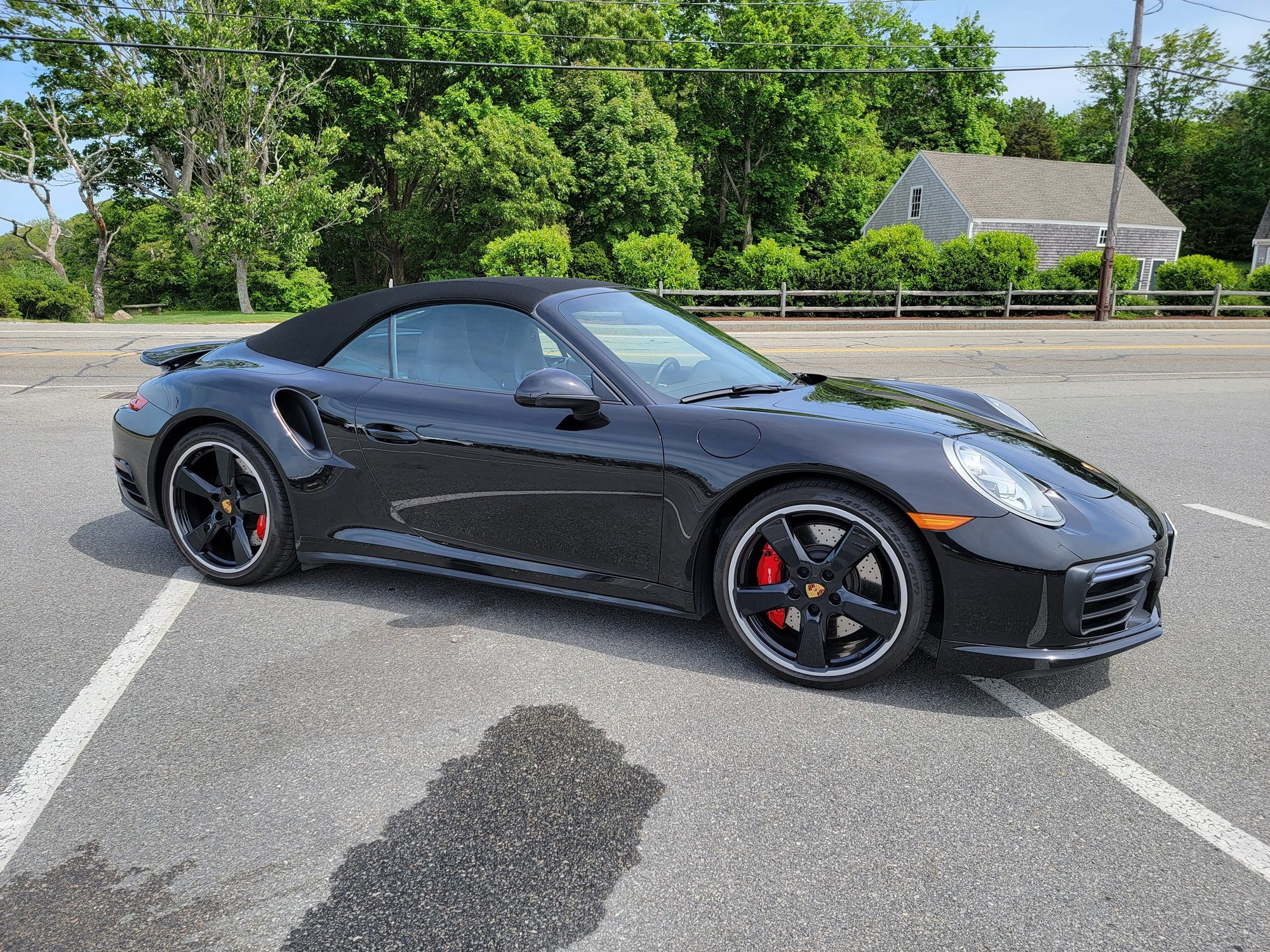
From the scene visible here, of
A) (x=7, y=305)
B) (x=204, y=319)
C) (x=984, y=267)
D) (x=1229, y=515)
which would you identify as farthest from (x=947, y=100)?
(x=1229, y=515)

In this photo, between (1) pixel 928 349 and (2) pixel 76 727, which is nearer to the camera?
(2) pixel 76 727

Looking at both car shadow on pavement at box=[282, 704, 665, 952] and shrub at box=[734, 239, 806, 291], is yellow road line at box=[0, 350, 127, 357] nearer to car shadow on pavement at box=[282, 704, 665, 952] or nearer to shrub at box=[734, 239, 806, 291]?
car shadow on pavement at box=[282, 704, 665, 952]

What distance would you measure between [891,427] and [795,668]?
89 cm

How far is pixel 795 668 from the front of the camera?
3107 millimetres

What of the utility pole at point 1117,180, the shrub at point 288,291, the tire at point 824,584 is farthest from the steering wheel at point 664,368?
the shrub at point 288,291

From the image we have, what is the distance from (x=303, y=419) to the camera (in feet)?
12.7

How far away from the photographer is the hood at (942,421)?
125 inches

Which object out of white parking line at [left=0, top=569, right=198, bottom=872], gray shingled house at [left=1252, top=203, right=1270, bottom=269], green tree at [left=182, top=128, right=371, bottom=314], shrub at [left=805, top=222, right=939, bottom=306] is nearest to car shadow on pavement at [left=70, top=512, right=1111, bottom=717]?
white parking line at [left=0, top=569, right=198, bottom=872]

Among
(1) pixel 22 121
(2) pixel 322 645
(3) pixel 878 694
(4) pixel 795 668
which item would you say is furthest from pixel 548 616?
(1) pixel 22 121

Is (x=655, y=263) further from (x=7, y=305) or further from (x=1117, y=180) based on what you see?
(x=7, y=305)

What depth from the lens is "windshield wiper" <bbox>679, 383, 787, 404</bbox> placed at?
3.39m

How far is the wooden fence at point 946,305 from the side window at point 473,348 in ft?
72.5

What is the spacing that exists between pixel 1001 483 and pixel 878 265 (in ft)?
88.6

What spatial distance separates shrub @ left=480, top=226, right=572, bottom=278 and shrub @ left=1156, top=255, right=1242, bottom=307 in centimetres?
2110
